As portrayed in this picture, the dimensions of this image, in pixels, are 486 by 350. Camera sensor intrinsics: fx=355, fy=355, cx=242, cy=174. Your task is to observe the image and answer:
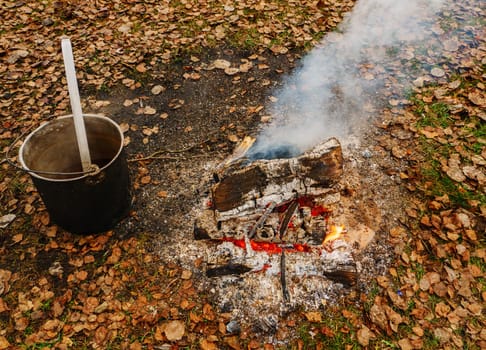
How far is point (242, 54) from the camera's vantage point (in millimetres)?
5414

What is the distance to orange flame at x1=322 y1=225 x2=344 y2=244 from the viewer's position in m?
3.22

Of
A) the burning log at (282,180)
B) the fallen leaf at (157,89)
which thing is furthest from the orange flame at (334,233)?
the fallen leaf at (157,89)

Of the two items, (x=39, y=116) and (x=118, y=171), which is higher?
(x=118, y=171)

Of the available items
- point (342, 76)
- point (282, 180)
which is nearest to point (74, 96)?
point (282, 180)

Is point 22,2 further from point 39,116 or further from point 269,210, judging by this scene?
point 269,210

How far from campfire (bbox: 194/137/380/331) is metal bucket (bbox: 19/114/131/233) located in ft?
2.76

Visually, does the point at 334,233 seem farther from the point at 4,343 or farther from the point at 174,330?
the point at 4,343

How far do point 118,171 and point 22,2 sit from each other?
210 inches

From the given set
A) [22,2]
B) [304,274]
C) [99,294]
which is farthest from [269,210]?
[22,2]

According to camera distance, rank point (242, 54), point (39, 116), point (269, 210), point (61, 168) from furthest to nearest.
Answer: point (242, 54) → point (39, 116) → point (61, 168) → point (269, 210)

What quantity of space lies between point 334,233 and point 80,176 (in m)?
2.42

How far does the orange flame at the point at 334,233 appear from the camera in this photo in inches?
127

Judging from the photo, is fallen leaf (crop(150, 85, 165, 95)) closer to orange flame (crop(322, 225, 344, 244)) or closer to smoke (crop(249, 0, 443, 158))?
smoke (crop(249, 0, 443, 158))

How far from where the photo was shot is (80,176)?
3.32m
